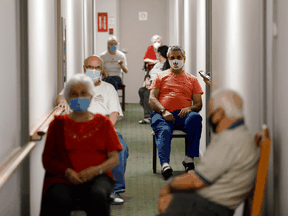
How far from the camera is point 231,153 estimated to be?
146 cm

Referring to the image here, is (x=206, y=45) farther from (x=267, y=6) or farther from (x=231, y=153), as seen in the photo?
(x=231, y=153)

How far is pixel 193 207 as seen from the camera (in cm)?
159

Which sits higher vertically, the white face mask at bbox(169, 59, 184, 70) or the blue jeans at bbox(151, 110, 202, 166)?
the white face mask at bbox(169, 59, 184, 70)

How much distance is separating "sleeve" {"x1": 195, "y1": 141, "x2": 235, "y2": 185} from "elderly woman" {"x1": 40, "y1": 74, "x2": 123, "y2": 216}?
653 mm

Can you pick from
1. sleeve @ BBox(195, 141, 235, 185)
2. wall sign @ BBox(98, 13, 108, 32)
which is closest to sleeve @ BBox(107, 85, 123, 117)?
sleeve @ BBox(195, 141, 235, 185)

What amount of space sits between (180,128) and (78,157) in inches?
76.8

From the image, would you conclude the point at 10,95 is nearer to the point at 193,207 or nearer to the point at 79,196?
the point at 79,196

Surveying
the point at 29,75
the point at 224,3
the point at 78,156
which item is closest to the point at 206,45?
the point at 224,3

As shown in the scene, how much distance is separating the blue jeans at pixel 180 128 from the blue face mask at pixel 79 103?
1718 mm

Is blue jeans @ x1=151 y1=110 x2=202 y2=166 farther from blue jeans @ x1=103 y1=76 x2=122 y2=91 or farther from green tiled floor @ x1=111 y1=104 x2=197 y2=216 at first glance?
blue jeans @ x1=103 y1=76 x2=122 y2=91

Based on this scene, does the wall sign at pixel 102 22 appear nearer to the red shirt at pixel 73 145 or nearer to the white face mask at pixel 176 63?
the white face mask at pixel 176 63

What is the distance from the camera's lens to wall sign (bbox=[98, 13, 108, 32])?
380 inches

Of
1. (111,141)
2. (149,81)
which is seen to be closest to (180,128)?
(111,141)

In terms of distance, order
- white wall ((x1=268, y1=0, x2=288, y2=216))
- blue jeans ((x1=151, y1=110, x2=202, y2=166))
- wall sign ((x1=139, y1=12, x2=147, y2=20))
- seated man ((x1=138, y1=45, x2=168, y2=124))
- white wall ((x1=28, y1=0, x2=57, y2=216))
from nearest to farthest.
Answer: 1. white wall ((x1=268, y1=0, x2=288, y2=216))
2. white wall ((x1=28, y1=0, x2=57, y2=216))
3. blue jeans ((x1=151, y1=110, x2=202, y2=166))
4. seated man ((x1=138, y1=45, x2=168, y2=124))
5. wall sign ((x1=139, y1=12, x2=147, y2=20))
